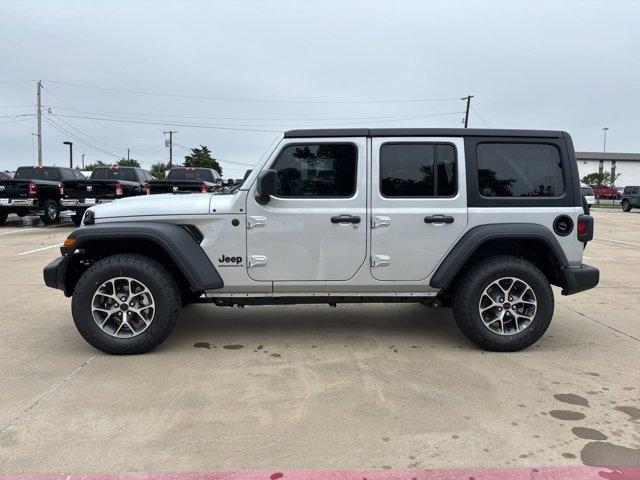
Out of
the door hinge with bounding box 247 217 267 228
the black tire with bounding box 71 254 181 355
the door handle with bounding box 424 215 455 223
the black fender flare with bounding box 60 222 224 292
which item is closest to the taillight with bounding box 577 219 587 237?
the door handle with bounding box 424 215 455 223

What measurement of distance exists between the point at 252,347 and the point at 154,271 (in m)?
1.09

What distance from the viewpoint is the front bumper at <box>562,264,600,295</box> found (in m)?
4.39

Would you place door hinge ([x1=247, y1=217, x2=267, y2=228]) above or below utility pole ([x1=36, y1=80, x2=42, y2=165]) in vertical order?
below

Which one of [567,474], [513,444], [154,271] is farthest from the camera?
[154,271]

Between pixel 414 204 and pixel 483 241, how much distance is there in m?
0.65

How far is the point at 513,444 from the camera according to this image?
2922 mm

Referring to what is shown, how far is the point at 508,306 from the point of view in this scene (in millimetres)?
4395

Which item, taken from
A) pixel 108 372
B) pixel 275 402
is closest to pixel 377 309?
pixel 275 402

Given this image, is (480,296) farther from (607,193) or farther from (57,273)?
(607,193)

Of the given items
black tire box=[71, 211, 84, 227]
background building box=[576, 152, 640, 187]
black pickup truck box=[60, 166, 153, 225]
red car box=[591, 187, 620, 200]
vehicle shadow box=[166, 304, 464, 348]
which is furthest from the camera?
background building box=[576, 152, 640, 187]

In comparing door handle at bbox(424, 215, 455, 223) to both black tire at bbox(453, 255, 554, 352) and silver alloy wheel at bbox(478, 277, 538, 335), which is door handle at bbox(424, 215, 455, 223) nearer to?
black tire at bbox(453, 255, 554, 352)

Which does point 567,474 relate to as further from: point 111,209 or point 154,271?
point 111,209

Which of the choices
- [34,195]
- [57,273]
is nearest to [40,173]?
[34,195]

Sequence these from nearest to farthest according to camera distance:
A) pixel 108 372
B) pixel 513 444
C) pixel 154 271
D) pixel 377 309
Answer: pixel 513 444, pixel 108 372, pixel 154 271, pixel 377 309
